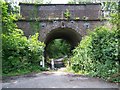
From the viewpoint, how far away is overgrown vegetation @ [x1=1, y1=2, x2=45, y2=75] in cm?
1589

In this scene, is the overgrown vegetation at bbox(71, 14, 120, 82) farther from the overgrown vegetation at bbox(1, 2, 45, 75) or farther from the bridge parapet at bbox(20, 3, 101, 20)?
the bridge parapet at bbox(20, 3, 101, 20)

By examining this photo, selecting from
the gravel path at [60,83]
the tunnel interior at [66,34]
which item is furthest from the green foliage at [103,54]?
the tunnel interior at [66,34]

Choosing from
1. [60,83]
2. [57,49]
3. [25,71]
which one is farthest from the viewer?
[57,49]

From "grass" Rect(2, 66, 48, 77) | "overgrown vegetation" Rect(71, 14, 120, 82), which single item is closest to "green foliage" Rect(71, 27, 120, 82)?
"overgrown vegetation" Rect(71, 14, 120, 82)

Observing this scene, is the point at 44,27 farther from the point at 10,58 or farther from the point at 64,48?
the point at 64,48

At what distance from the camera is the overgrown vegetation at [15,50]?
52.1 ft

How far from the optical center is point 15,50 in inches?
697

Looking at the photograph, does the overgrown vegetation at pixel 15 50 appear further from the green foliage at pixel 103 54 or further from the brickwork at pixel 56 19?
the green foliage at pixel 103 54

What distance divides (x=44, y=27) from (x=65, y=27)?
1893mm

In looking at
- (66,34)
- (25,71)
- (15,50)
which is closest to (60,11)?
(66,34)

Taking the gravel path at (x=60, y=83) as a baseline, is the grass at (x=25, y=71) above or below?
below

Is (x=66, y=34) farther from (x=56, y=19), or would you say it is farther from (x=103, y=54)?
(x=103, y=54)

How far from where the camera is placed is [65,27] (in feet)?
72.4

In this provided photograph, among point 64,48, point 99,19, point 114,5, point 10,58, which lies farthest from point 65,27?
point 64,48
